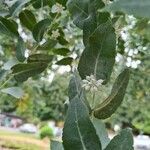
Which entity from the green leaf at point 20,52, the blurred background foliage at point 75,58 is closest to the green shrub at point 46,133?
the blurred background foliage at point 75,58

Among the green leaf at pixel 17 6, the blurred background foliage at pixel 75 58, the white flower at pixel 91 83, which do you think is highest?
the white flower at pixel 91 83

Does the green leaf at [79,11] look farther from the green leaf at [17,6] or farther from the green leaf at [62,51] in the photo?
the green leaf at [62,51]

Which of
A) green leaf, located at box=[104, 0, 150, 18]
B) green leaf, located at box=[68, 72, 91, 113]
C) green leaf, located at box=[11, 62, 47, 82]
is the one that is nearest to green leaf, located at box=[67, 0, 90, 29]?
green leaf, located at box=[11, 62, 47, 82]

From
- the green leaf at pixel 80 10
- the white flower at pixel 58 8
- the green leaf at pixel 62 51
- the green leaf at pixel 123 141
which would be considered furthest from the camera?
the green leaf at pixel 62 51

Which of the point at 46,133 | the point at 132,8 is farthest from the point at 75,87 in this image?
the point at 46,133

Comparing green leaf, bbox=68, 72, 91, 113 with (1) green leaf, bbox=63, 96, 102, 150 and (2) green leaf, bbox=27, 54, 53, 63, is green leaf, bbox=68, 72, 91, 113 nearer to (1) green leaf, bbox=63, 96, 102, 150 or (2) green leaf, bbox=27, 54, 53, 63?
(1) green leaf, bbox=63, 96, 102, 150

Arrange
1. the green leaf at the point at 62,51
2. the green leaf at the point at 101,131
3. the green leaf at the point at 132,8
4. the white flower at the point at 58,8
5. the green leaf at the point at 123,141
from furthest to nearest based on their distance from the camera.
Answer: the green leaf at the point at 62,51
the white flower at the point at 58,8
the green leaf at the point at 101,131
the green leaf at the point at 123,141
the green leaf at the point at 132,8

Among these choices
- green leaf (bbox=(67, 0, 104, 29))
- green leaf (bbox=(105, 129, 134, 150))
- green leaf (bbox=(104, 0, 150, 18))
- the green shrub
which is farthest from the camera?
the green shrub
